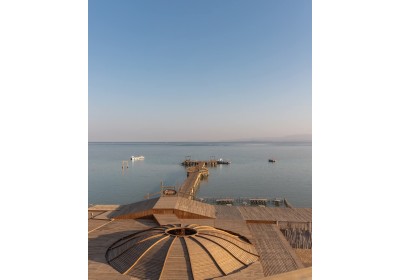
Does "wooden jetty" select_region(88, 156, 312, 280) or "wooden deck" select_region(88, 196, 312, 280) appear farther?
"wooden jetty" select_region(88, 156, 312, 280)

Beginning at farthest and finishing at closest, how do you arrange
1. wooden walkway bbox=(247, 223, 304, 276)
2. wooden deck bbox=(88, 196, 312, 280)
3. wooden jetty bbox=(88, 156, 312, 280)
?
1. wooden walkway bbox=(247, 223, 304, 276)
2. wooden jetty bbox=(88, 156, 312, 280)
3. wooden deck bbox=(88, 196, 312, 280)

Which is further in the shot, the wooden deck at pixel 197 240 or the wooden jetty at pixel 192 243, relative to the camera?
the wooden jetty at pixel 192 243

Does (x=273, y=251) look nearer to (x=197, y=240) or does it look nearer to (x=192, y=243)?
(x=197, y=240)

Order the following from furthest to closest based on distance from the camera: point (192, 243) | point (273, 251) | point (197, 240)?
point (273, 251) → point (197, 240) → point (192, 243)

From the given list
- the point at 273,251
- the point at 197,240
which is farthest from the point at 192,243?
the point at 273,251

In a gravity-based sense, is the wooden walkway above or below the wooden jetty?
below

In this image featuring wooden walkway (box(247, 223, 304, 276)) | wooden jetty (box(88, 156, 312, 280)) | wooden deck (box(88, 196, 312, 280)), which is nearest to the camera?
wooden deck (box(88, 196, 312, 280))

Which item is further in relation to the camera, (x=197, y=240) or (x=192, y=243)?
(x=197, y=240)

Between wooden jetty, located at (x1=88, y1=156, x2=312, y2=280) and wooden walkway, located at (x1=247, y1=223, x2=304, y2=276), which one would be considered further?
wooden walkway, located at (x1=247, y1=223, x2=304, y2=276)

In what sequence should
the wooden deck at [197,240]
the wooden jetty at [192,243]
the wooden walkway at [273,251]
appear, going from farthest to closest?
1. the wooden walkway at [273,251]
2. the wooden jetty at [192,243]
3. the wooden deck at [197,240]

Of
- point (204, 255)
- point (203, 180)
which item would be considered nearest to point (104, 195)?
point (203, 180)
